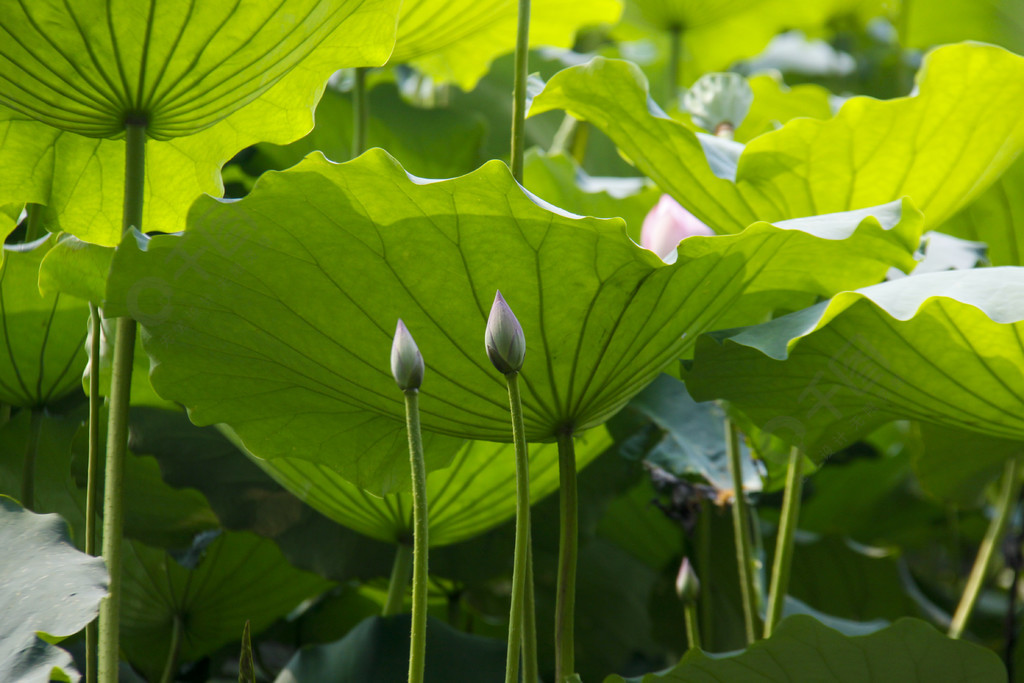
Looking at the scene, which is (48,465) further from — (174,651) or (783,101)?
(783,101)

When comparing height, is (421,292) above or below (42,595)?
above

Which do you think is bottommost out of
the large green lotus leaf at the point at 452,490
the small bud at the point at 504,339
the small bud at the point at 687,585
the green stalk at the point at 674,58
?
the small bud at the point at 687,585

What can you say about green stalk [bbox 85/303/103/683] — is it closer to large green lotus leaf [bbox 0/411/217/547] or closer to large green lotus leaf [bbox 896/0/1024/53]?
large green lotus leaf [bbox 0/411/217/547]

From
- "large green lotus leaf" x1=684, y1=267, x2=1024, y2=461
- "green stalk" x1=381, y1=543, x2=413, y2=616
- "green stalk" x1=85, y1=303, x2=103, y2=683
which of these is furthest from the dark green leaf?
"large green lotus leaf" x1=684, y1=267, x2=1024, y2=461

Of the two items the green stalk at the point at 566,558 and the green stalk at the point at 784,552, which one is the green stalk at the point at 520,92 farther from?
the green stalk at the point at 784,552

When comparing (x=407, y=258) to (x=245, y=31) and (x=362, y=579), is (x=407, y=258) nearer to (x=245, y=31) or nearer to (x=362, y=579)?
(x=245, y=31)

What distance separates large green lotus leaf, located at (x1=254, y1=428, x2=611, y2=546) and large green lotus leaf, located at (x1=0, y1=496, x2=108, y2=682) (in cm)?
17

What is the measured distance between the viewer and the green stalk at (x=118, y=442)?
0.50 m

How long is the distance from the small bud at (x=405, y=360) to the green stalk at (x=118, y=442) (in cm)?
21

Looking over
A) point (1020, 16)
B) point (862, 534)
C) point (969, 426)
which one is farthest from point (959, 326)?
point (1020, 16)

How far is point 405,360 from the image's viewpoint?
15.0 inches

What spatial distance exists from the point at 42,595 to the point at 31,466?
0.81ft

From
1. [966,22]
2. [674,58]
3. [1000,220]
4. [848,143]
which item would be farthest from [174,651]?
[966,22]

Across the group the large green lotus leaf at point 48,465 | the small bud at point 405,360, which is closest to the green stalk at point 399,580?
the large green lotus leaf at point 48,465
